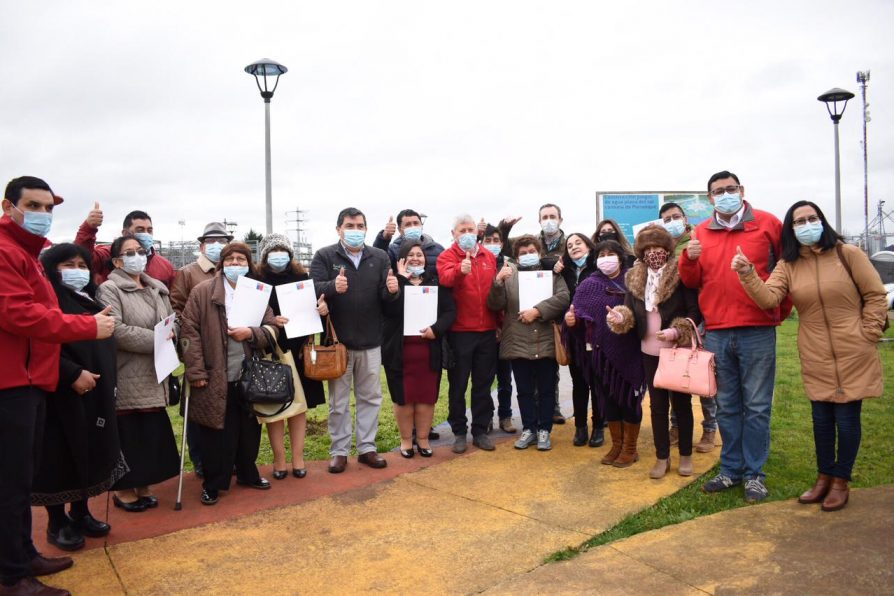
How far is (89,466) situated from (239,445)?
1267 mm

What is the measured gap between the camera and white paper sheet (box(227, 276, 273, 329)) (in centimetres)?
536

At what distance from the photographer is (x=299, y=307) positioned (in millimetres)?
5734

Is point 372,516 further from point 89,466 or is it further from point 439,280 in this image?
point 439,280

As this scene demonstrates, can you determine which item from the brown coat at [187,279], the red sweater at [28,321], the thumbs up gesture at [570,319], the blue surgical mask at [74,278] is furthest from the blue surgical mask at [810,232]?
the blue surgical mask at [74,278]

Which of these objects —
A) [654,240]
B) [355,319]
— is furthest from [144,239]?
[654,240]

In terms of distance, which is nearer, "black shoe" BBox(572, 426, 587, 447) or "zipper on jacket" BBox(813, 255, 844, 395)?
"zipper on jacket" BBox(813, 255, 844, 395)

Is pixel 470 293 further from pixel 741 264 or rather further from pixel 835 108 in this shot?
pixel 835 108

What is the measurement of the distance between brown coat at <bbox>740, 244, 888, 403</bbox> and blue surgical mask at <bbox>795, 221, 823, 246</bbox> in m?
0.09

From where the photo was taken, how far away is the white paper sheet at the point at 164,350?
496cm

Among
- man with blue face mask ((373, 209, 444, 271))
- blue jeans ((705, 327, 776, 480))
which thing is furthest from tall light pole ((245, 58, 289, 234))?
blue jeans ((705, 327, 776, 480))

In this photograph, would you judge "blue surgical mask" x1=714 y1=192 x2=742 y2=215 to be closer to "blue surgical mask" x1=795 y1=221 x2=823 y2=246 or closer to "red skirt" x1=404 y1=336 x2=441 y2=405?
"blue surgical mask" x1=795 y1=221 x2=823 y2=246

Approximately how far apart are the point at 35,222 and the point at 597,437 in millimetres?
4852

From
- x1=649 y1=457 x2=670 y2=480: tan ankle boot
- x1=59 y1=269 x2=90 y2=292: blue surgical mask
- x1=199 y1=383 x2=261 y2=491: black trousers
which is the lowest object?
x1=649 y1=457 x2=670 y2=480: tan ankle boot

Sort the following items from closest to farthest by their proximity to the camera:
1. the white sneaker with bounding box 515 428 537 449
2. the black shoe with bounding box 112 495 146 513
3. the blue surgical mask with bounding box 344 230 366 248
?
1. the black shoe with bounding box 112 495 146 513
2. the blue surgical mask with bounding box 344 230 366 248
3. the white sneaker with bounding box 515 428 537 449
